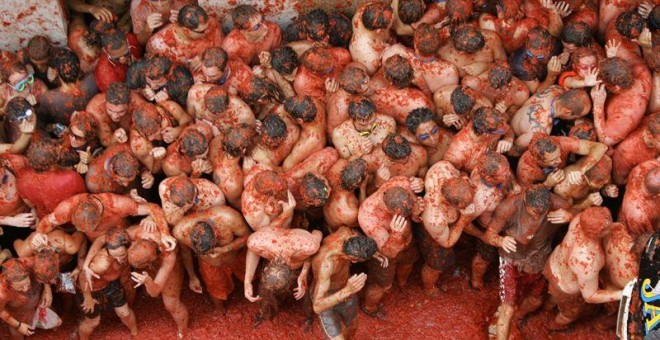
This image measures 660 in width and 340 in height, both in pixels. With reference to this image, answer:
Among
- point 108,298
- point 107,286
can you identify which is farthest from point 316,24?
point 108,298

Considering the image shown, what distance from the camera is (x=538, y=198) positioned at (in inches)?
291

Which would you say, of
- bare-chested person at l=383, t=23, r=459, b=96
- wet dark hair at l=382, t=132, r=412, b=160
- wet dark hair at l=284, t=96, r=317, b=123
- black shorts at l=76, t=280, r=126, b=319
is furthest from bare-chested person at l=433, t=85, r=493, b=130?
black shorts at l=76, t=280, r=126, b=319

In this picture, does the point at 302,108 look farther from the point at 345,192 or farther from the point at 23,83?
the point at 23,83

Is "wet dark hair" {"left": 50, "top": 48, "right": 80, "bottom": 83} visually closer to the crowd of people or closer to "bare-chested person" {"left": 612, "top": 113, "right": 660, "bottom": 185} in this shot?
the crowd of people

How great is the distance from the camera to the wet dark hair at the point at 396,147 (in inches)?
305

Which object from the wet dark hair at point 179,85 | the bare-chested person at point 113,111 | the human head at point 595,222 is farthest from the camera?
the wet dark hair at point 179,85

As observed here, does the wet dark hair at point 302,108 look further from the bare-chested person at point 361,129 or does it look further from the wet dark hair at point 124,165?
the wet dark hair at point 124,165

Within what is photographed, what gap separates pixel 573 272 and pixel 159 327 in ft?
13.3

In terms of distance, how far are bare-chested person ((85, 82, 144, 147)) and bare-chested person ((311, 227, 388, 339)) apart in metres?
2.24

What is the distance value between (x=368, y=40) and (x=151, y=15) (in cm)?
219

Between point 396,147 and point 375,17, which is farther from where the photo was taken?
point 375,17

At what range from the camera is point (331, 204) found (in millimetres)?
7902

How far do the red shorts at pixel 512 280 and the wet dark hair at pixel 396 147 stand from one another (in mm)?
1376

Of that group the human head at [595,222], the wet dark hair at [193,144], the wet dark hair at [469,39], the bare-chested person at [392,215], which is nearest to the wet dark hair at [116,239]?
the wet dark hair at [193,144]
